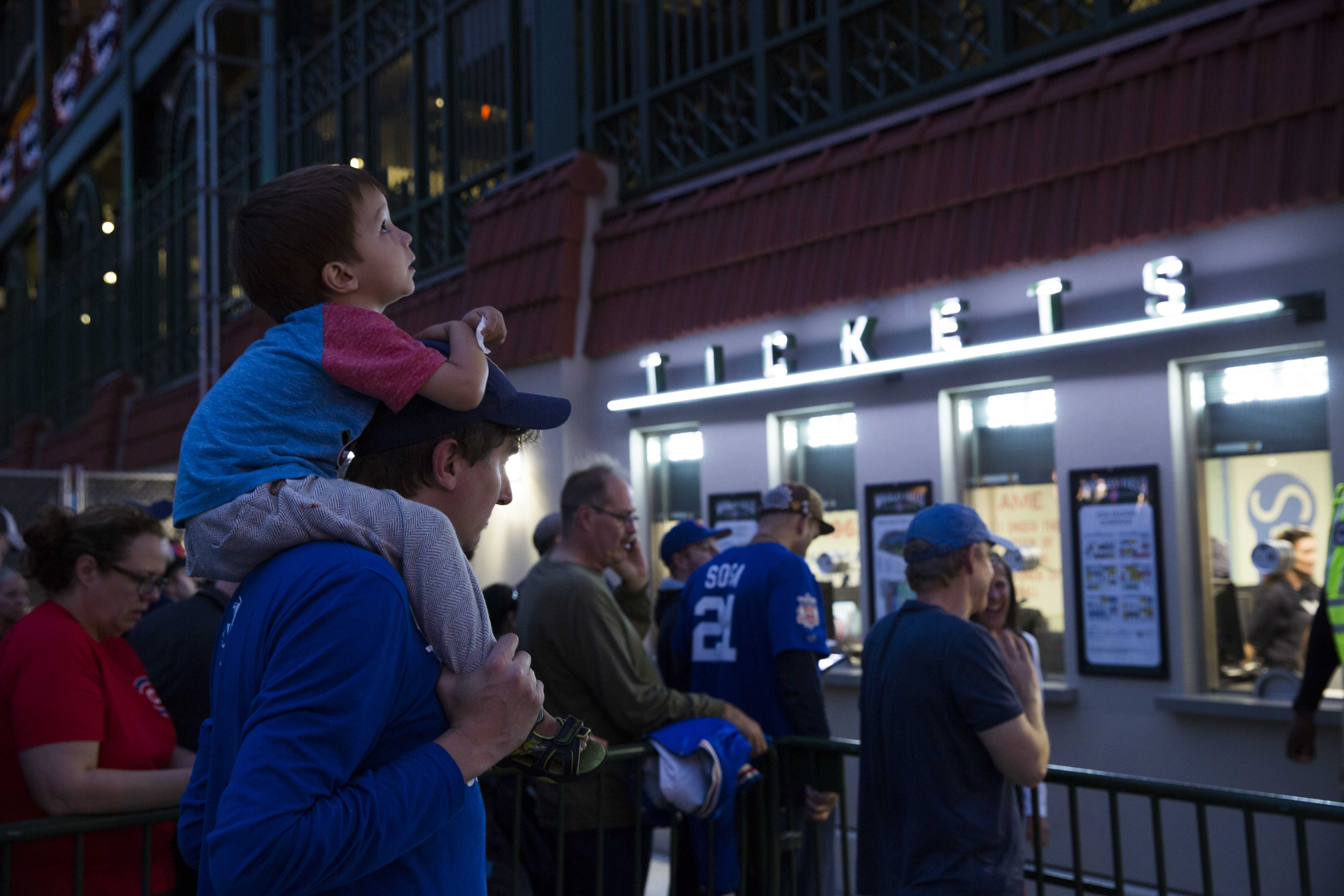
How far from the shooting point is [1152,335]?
7000 mm

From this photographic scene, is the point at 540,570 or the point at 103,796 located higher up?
the point at 540,570

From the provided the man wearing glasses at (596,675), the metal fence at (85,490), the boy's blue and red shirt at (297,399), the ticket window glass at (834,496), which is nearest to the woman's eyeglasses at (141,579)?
the man wearing glasses at (596,675)

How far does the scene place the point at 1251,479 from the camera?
22.5 ft

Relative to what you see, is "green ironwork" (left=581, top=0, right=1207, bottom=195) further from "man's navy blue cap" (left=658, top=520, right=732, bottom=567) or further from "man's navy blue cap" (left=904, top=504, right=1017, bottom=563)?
"man's navy blue cap" (left=904, top=504, right=1017, bottom=563)

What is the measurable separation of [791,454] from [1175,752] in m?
3.71

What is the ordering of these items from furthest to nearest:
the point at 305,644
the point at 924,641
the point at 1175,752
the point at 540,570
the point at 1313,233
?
the point at 1175,752, the point at 1313,233, the point at 540,570, the point at 924,641, the point at 305,644

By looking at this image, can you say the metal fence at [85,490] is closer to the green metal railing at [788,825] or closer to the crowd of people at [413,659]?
the crowd of people at [413,659]

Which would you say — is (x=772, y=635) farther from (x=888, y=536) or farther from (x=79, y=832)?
(x=888, y=536)

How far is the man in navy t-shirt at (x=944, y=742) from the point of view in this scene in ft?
11.5

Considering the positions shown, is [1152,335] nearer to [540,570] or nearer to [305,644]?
[540,570]

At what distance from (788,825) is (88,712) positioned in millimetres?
2759

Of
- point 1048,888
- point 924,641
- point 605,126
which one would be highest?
point 605,126

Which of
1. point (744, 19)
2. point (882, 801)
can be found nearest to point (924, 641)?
point (882, 801)

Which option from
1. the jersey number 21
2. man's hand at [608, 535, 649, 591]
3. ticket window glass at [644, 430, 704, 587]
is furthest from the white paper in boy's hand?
ticket window glass at [644, 430, 704, 587]
